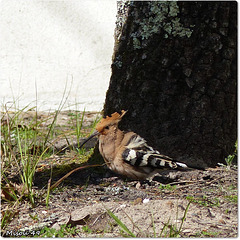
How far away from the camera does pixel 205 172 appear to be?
3.41m

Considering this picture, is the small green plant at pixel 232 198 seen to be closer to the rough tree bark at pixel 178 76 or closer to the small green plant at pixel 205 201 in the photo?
the small green plant at pixel 205 201

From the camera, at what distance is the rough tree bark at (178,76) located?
10.6 ft

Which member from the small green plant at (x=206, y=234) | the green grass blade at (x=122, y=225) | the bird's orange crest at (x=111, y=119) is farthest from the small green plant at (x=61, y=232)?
the bird's orange crest at (x=111, y=119)

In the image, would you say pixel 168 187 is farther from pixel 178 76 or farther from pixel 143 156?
pixel 178 76

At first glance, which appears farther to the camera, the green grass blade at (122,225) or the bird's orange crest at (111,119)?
the bird's orange crest at (111,119)

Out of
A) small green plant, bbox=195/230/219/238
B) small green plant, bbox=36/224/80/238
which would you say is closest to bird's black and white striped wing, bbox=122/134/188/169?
small green plant, bbox=195/230/219/238

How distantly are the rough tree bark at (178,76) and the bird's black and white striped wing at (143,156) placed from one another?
0.30 ft

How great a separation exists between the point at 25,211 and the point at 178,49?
1608 millimetres

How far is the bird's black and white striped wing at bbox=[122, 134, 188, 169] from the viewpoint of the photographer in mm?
3285

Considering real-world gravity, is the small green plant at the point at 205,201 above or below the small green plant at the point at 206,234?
above

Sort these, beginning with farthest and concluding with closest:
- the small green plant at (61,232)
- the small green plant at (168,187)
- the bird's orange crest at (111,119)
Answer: the bird's orange crest at (111,119)
the small green plant at (168,187)
the small green plant at (61,232)

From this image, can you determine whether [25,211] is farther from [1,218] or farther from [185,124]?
[185,124]

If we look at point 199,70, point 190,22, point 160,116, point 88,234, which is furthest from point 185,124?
point 88,234

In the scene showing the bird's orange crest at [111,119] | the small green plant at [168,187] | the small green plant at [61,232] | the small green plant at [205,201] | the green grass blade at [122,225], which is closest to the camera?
the green grass blade at [122,225]
